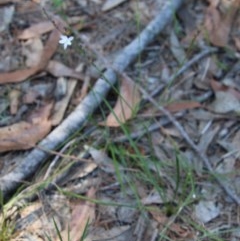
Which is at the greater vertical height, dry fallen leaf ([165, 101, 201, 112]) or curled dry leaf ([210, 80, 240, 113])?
dry fallen leaf ([165, 101, 201, 112])

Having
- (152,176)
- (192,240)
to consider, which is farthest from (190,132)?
(192,240)

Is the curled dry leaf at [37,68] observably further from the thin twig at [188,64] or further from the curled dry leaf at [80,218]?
the curled dry leaf at [80,218]

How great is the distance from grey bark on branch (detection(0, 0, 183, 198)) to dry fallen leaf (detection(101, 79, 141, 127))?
0.06 meters

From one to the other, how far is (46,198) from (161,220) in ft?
1.37

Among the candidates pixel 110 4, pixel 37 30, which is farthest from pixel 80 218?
pixel 110 4

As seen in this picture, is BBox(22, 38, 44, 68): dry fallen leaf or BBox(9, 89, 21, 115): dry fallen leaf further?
BBox(22, 38, 44, 68): dry fallen leaf

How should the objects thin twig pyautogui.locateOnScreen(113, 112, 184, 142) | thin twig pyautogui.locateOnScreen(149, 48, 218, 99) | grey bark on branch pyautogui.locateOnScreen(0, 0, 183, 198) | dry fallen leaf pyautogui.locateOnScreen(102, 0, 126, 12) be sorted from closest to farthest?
grey bark on branch pyautogui.locateOnScreen(0, 0, 183, 198) < thin twig pyautogui.locateOnScreen(113, 112, 184, 142) < thin twig pyautogui.locateOnScreen(149, 48, 218, 99) < dry fallen leaf pyautogui.locateOnScreen(102, 0, 126, 12)

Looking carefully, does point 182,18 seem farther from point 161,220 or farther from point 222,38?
point 161,220

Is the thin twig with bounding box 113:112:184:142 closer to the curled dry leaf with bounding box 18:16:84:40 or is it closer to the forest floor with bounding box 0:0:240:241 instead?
the forest floor with bounding box 0:0:240:241

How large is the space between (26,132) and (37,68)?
34 centimetres

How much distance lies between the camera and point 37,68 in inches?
96.8

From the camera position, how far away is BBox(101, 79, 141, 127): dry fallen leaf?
2.27m

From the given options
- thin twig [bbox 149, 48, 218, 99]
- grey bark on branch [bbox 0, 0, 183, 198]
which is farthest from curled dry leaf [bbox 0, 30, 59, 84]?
thin twig [bbox 149, 48, 218, 99]

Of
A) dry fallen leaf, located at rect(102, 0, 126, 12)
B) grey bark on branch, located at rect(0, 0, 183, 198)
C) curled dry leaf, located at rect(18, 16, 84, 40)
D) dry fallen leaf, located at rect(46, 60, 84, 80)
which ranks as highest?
curled dry leaf, located at rect(18, 16, 84, 40)
